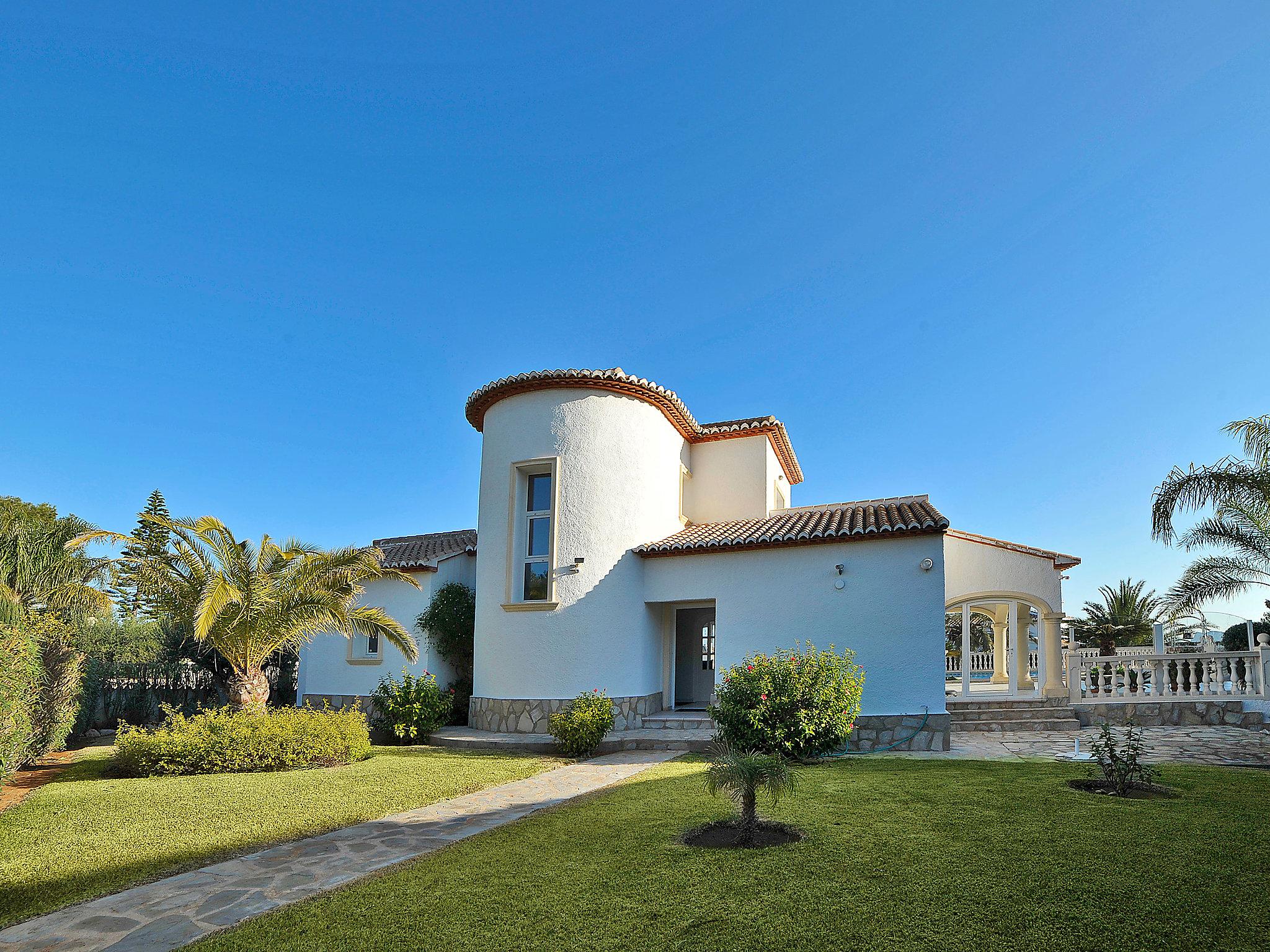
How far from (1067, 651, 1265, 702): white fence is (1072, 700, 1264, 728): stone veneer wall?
19.9 inches

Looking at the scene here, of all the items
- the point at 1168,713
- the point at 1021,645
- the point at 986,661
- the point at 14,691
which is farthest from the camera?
the point at 986,661

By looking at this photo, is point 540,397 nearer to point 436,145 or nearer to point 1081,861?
point 436,145

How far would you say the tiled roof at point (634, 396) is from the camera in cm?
1534

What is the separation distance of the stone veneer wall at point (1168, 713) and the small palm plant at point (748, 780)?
12.9 metres

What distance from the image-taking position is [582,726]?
13.1m

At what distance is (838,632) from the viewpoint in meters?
13.8

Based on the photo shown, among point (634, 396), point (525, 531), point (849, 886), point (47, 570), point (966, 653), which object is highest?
point (634, 396)

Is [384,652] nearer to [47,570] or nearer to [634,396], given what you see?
[47,570]

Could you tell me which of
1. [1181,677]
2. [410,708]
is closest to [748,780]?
[410,708]

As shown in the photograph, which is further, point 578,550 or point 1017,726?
point 1017,726

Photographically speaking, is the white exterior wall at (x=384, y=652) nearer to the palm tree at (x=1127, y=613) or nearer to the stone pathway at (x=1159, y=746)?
the stone pathway at (x=1159, y=746)

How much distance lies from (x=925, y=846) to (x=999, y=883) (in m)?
1.01

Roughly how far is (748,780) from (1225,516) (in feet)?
52.1

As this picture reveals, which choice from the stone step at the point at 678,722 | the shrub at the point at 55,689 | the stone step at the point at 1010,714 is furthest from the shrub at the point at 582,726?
the shrub at the point at 55,689
